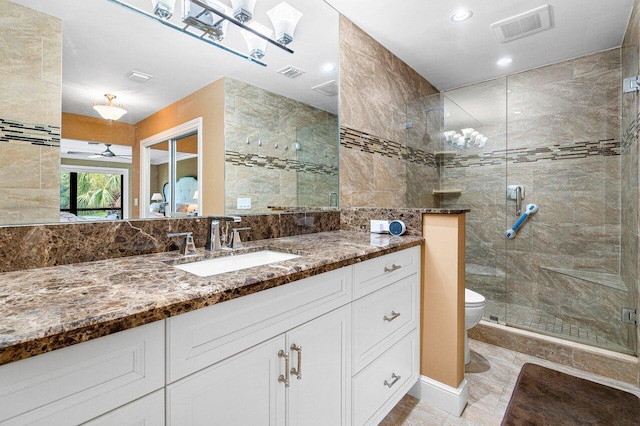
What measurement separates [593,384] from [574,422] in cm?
51

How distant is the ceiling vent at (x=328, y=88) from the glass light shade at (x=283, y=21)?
1.18 feet

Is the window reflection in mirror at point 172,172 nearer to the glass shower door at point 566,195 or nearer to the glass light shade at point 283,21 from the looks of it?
the glass light shade at point 283,21

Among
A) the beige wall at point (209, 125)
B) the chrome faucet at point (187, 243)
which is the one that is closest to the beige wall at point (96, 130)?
the beige wall at point (209, 125)

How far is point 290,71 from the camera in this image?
1.88 m

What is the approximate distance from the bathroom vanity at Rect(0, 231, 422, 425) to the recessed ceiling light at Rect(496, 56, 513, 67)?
244 cm

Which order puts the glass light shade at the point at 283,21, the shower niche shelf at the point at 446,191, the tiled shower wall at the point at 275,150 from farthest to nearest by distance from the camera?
1. the shower niche shelf at the point at 446,191
2. the glass light shade at the point at 283,21
3. the tiled shower wall at the point at 275,150

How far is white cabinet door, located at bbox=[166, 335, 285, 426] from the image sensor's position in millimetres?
692

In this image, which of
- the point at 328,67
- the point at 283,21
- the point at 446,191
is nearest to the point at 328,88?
the point at 328,67

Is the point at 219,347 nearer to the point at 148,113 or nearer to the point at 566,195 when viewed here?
the point at 148,113

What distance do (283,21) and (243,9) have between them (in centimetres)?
33

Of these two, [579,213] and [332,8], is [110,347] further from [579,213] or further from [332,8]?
[579,213]

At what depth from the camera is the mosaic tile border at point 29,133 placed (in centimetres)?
90

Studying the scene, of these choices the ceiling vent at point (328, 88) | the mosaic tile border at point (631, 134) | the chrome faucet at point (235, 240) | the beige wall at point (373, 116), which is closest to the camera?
the chrome faucet at point (235, 240)

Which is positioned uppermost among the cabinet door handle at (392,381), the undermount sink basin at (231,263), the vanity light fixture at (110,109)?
the vanity light fixture at (110,109)
